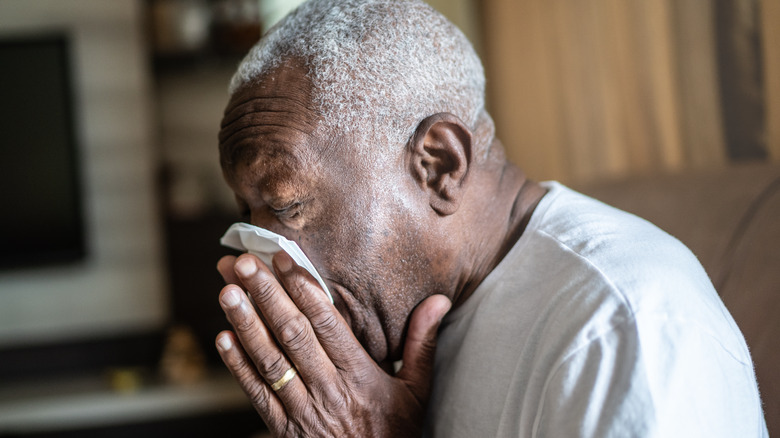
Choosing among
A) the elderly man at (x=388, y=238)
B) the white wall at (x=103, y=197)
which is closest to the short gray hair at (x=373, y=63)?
the elderly man at (x=388, y=238)

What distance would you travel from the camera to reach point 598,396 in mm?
616

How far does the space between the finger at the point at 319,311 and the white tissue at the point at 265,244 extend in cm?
1

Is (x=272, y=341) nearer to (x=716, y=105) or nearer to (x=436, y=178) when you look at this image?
(x=436, y=178)

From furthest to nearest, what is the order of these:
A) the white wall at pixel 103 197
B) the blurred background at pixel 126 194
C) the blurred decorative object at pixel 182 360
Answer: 1. the white wall at pixel 103 197
2. the blurred decorative object at pixel 182 360
3. the blurred background at pixel 126 194

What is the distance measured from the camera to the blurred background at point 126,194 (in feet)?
9.18

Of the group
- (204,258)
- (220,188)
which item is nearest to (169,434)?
(204,258)

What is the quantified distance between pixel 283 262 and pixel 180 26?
8.72 ft

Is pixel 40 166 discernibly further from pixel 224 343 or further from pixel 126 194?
pixel 224 343

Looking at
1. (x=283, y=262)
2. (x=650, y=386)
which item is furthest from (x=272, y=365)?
(x=650, y=386)

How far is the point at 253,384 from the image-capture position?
0.89 m

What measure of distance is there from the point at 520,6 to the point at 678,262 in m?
2.14

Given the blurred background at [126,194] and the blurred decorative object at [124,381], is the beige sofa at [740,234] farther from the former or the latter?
the blurred decorative object at [124,381]

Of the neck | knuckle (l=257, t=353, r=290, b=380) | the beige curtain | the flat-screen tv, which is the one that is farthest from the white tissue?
the flat-screen tv

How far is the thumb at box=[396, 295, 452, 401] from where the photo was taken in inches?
35.9
